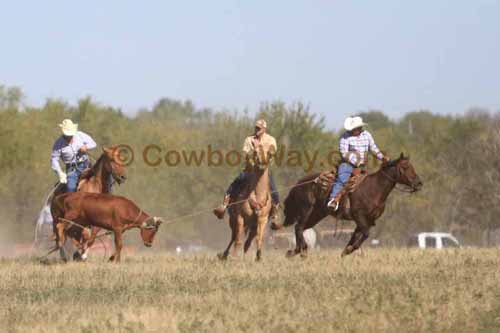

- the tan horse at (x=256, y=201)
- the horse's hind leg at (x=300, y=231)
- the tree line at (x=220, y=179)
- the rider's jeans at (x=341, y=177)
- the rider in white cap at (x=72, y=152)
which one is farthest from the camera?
the tree line at (x=220, y=179)

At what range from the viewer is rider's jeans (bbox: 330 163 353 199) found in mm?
21172

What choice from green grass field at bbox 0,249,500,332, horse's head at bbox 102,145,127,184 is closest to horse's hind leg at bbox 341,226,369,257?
green grass field at bbox 0,249,500,332

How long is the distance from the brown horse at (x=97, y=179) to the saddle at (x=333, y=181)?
131 inches

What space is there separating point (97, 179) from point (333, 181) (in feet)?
13.3

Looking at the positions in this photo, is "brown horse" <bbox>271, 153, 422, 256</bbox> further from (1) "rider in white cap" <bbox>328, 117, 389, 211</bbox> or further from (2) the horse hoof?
(2) the horse hoof

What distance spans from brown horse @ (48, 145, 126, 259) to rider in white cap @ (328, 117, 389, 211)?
3.63 metres

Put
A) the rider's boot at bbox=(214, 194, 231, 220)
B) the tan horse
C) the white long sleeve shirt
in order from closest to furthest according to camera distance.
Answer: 1. the tan horse
2. the rider's boot at bbox=(214, 194, 231, 220)
3. the white long sleeve shirt

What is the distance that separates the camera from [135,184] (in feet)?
195

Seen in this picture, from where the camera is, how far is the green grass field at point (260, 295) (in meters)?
12.1

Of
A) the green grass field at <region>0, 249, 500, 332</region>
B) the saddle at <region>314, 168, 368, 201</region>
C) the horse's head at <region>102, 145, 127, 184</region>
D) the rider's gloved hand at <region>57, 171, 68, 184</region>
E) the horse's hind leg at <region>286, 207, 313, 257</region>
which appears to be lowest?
the green grass field at <region>0, 249, 500, 332</region>

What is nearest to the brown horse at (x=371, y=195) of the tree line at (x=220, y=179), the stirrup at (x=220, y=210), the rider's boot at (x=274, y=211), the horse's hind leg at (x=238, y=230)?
the rider's boot at (x=274, y=211)

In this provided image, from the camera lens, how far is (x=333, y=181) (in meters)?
21.3

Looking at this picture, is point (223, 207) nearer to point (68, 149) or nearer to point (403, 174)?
point (403, 174)

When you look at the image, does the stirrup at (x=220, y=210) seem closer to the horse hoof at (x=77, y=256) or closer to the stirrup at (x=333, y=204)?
the stirrup at (x=333, y=204)
